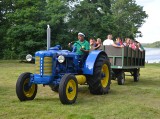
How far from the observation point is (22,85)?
8680 millimetres

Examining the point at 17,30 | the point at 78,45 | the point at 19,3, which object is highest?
the point at 19,3

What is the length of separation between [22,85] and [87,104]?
5.75ft

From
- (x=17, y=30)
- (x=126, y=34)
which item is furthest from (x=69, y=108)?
(x=126, y=34)

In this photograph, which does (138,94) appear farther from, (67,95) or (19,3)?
(19,3)

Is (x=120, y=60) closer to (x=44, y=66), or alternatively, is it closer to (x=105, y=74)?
(x=105, y=74)

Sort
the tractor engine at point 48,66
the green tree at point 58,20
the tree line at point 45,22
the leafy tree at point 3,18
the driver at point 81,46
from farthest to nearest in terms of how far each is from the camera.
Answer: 1. the leafy tree at point 3,18
2. the green tree at point 58,20
3. the tree line at point 45,22
4. the driver at point 81,46
5. the tractor engine at point 48,66

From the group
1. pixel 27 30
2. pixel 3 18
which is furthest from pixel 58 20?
pixel 3 18

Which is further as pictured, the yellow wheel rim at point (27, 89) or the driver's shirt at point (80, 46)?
the driver's shirt at point (80, 46)

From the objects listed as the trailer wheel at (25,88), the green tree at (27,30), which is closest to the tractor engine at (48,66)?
the trailer wheel at (25,88)

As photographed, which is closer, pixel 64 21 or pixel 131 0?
pixel 64 21

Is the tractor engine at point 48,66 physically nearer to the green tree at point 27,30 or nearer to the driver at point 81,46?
the driver at point 81,46

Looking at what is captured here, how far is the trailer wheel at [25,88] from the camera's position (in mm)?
8617

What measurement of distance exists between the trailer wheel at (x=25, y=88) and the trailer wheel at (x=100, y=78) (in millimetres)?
1835

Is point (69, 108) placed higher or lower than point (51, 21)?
lower
